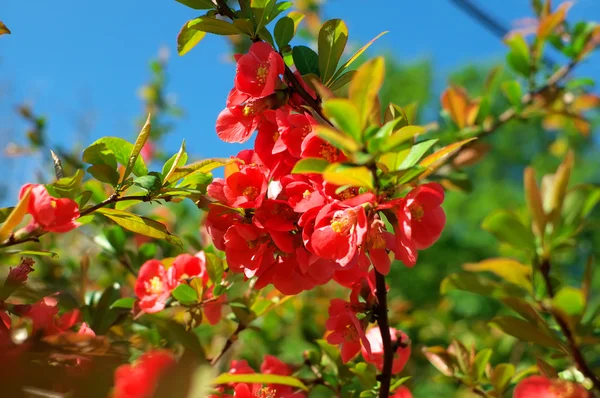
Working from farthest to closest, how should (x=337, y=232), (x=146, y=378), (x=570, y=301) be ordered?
(x=337, y=232)
(x=570, y=301)
(x=146, y=378)

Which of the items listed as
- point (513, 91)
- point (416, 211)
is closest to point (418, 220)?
point (416, 211)

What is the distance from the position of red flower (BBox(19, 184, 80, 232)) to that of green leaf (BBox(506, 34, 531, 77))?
3.73 ft

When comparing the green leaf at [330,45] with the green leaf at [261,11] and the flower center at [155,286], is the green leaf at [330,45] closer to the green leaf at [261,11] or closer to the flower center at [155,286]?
the green leaf at [261,11]

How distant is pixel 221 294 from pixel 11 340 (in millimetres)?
393

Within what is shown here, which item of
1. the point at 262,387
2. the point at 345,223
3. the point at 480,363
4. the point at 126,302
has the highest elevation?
the point at 345,223

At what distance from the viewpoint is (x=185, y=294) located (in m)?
0.78

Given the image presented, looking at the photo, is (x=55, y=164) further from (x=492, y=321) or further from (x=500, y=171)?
(x=500, y=171)

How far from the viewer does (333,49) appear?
2.20 feet

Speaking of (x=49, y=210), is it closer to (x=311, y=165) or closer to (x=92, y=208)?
(x=92, y=208)

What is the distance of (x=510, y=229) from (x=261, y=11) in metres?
0.41

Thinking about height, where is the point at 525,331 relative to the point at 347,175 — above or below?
below

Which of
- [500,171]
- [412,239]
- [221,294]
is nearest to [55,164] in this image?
[221,294]

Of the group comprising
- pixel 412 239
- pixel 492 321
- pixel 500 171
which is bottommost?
pixel 500 171

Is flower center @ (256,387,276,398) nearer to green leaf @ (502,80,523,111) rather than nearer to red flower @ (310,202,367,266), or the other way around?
red flower @ (310,202,367,266)
